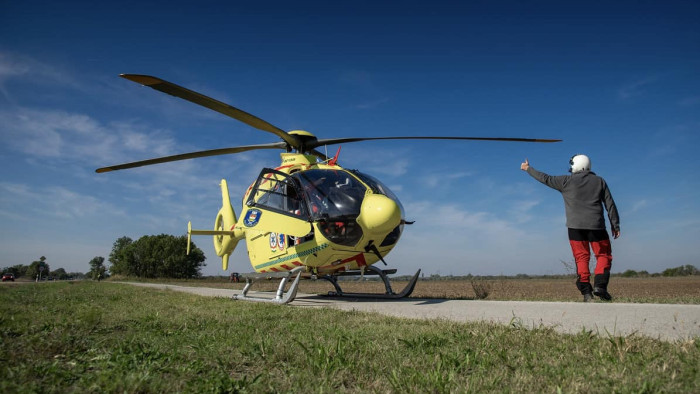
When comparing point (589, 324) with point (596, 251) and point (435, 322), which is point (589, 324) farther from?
point (596, 251)

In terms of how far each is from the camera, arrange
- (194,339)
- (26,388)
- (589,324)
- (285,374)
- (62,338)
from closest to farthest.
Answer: (26,388) → (285,374) → (62,338) → (194,339) → (589,324)

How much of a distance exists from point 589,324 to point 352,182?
16.5 ft

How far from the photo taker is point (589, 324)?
3.99 meters

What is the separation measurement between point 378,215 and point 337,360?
4.87 metres

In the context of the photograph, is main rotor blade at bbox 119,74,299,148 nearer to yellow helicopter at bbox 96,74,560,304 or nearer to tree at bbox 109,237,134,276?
yellow helicopter at bbox 96,74,560,304

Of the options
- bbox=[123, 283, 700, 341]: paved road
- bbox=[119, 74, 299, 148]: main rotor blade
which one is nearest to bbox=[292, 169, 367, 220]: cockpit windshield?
bbox=[119, 74, 299, 148]: main rotor blade

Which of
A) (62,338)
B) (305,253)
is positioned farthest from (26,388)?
(305,253)

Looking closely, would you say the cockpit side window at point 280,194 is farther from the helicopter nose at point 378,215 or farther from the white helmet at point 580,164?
the white helmet at point 580,164

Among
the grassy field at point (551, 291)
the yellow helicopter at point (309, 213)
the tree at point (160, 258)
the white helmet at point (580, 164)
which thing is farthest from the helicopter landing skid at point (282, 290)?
the tree at point (160, 258)

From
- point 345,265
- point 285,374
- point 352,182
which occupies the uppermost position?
point 352,182

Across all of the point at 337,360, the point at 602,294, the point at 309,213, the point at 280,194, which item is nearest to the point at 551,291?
the point at 602,294

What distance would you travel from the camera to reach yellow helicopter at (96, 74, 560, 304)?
25.0ft

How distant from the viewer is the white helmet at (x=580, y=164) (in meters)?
6.64

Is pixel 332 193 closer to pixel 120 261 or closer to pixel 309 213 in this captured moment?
pixel 309 213
